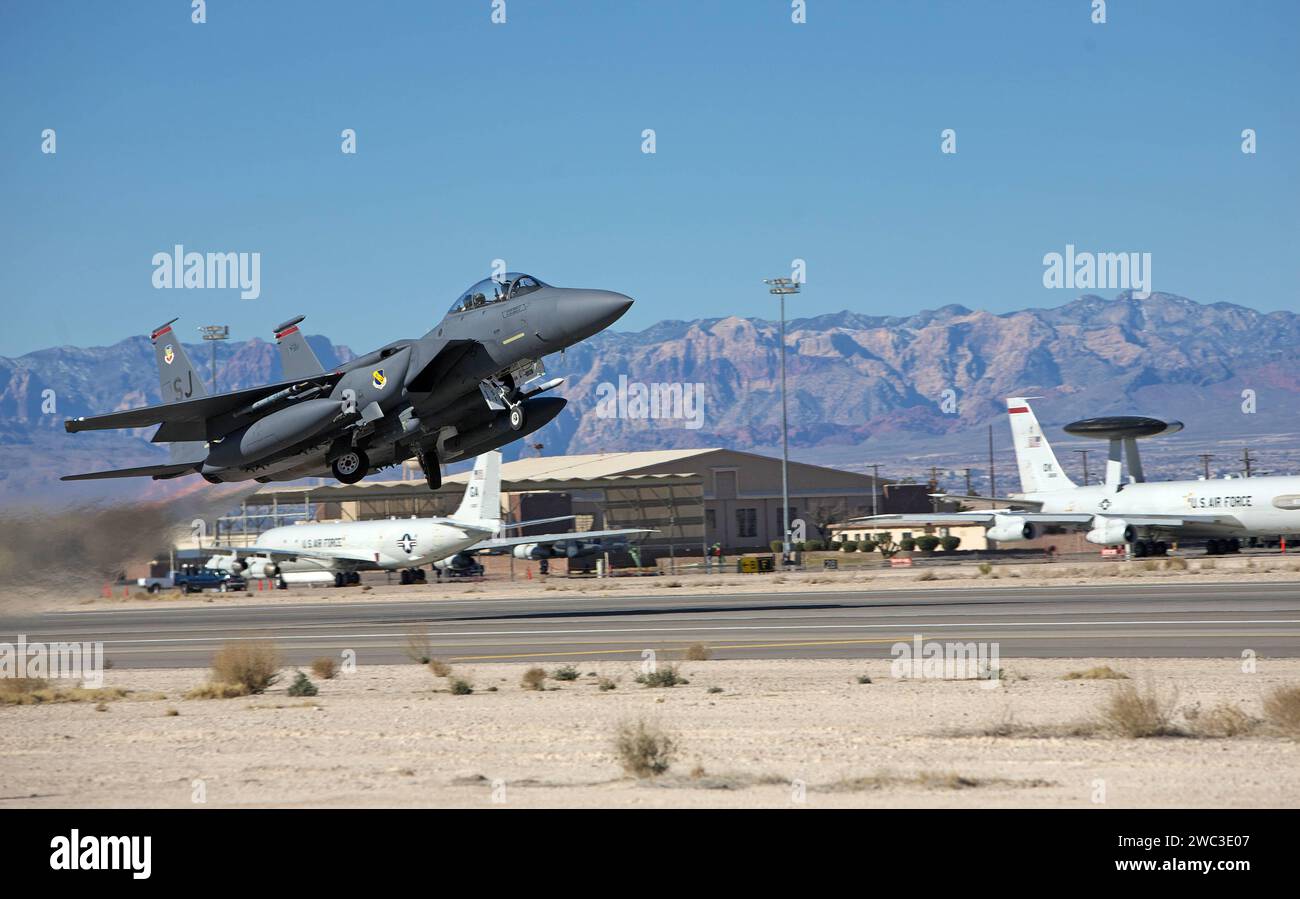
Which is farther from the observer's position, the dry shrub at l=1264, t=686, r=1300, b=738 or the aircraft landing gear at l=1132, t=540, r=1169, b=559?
the aircraft landing gear at l=1132, t=540, r=1169, b=559

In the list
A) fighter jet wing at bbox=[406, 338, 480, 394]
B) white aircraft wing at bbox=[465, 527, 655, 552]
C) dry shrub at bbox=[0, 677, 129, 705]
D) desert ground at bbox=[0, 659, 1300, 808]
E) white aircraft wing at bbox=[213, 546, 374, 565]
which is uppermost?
fighter jet wing at bbox=[406, 338, 480, 394]

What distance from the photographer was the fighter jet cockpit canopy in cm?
3341

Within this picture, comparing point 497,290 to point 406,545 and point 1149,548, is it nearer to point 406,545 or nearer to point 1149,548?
point 406,545

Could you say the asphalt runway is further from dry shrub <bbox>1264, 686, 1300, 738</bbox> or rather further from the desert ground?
dry shrub <bbox>1264, 686, 1300, 738</bbox>

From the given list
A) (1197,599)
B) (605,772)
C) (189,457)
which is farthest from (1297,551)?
(605,772)

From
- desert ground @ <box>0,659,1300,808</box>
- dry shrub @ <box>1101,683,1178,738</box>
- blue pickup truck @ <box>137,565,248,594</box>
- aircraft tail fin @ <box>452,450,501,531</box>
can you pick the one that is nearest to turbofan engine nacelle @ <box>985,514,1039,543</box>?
aircraft tail fin @ <box>452,450,501,531</box>

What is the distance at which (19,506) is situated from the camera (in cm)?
2519

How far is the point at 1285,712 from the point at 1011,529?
57.2 m

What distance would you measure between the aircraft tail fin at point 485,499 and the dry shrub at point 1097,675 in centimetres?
4505

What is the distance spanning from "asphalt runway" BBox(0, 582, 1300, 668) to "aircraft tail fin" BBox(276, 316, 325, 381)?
752 cm

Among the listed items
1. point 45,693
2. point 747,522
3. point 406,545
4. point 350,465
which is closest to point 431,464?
point 350,465

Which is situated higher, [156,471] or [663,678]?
[156,471]

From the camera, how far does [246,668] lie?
77.0 feet

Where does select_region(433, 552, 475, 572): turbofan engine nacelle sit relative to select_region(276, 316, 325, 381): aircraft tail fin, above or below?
below
